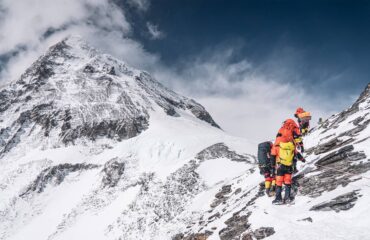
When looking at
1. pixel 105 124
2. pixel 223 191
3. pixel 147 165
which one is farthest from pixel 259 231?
pixel 105 124

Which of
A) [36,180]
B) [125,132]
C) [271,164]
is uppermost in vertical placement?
[125,132]

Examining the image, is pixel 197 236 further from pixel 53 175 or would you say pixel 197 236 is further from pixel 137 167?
pixel 53 175

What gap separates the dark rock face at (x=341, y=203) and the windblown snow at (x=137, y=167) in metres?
0.03

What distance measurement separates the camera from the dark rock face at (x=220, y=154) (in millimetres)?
45750

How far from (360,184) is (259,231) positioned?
3489 millimetres

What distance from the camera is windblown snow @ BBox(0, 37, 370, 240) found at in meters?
11.6

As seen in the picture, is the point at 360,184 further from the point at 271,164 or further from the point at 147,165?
the point at 147,165

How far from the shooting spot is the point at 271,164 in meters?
13.2

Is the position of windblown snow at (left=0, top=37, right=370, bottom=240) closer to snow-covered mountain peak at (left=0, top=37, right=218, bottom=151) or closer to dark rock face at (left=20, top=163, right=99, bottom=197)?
dark rock face at (left=20, top=163, right=99, bottom=197)

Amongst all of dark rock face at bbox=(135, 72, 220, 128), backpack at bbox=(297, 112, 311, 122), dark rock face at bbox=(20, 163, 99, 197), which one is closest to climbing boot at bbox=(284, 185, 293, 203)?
backpack at bbox=(297, 112, 311, 122)

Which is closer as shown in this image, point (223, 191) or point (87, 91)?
point (223, 191)

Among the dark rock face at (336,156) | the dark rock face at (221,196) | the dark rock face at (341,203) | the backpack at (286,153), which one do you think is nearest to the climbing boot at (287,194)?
the backpack at (286,153)

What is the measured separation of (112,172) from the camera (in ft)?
175

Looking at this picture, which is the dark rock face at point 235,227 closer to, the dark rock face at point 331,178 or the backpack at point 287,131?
the dark rock face at point 331,178
